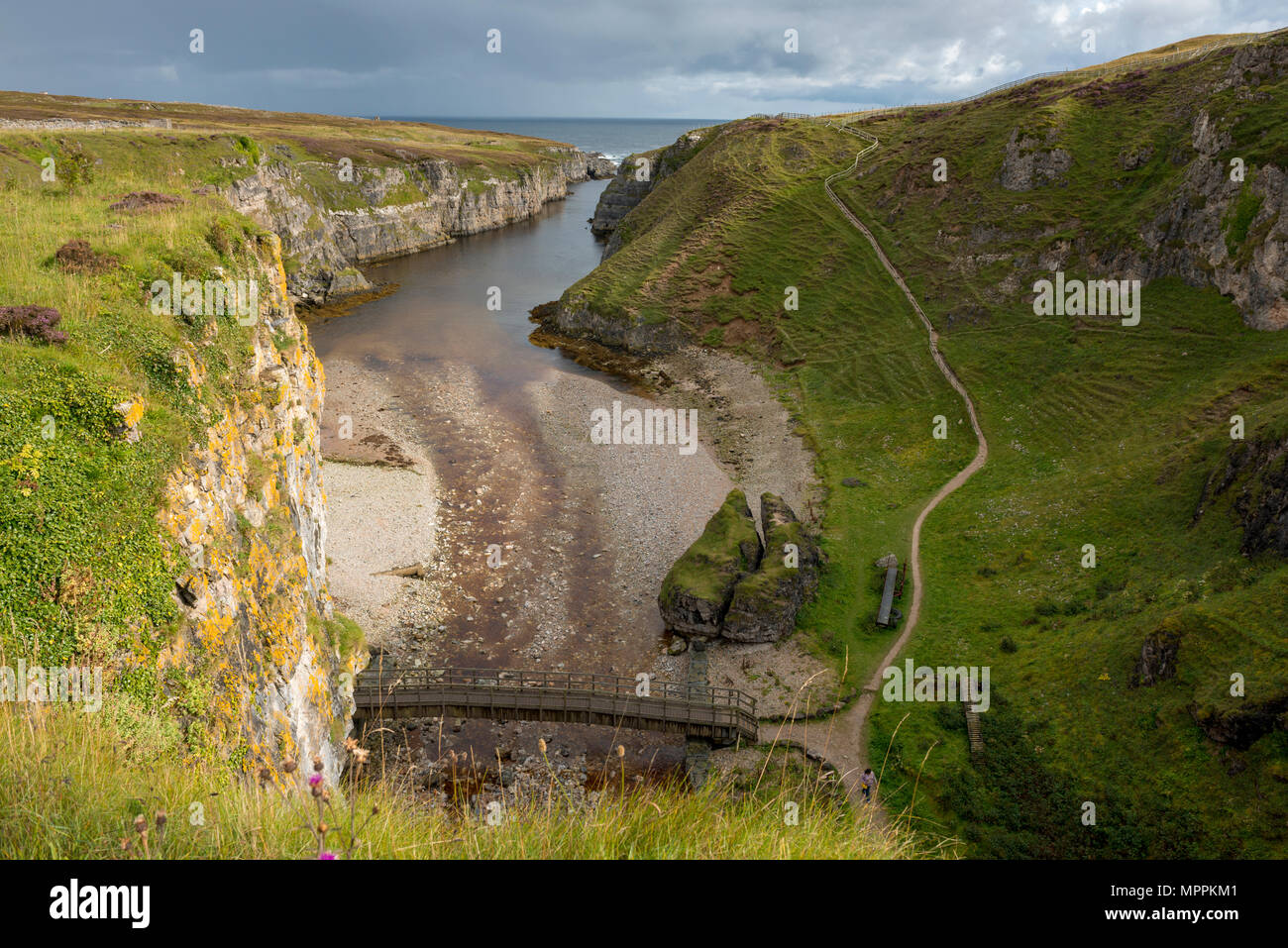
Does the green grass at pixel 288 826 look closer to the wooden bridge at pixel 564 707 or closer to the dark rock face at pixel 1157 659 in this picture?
the wooden bridge at pixel 564 707

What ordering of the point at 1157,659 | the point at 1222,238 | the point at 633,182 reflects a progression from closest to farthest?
the point at 1157,659 < the point at 1222,238 < the point at 633,182

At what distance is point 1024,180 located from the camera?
73.9m

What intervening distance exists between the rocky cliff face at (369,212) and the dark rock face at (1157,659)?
9138cm

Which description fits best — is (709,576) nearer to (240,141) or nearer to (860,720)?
(860,720)

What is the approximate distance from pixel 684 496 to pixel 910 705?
23304 millimetres

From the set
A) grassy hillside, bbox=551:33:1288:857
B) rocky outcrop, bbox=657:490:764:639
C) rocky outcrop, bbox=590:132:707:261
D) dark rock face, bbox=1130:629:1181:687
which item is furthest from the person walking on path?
rocky outcrop, bbox=590:132:707:261

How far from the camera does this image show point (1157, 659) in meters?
26.7

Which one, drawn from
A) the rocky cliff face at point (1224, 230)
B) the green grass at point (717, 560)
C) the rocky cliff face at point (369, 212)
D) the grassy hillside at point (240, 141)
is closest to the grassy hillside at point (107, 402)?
the grassy hillside at point (240, 141)

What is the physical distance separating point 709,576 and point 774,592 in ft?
11.9

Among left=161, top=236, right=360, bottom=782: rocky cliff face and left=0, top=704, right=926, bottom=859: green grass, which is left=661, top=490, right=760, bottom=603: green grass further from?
left=0, top=704, right=926, bottom=859: green grass

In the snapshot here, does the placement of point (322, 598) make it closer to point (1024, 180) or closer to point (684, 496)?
point (684, 496)

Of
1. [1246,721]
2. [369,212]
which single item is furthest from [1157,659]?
[369,212]

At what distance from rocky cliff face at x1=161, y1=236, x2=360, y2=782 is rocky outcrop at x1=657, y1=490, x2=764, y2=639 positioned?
15676mm

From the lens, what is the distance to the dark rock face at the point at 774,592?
3538cm
